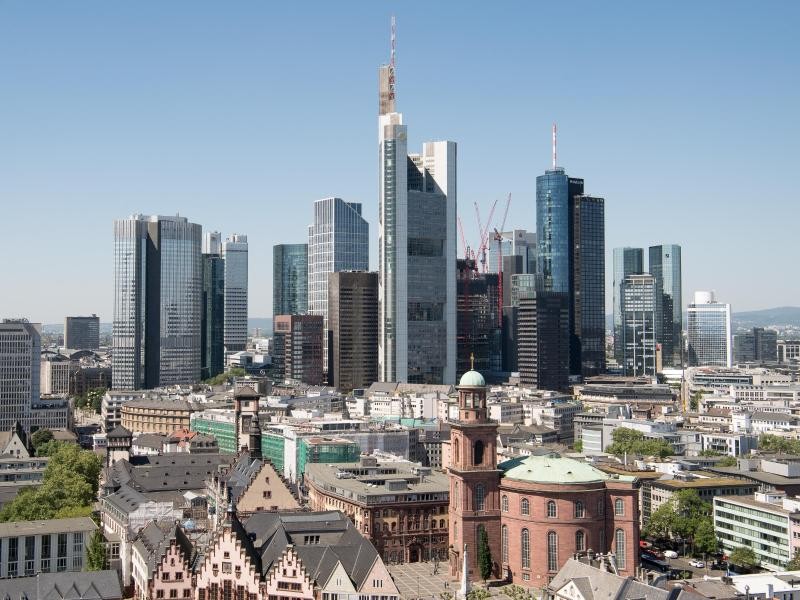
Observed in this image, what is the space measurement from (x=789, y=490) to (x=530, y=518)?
58449 millimetres

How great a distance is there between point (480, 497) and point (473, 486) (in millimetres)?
1665

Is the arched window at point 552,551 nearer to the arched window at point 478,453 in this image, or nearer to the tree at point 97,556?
the arched window at point 478,453

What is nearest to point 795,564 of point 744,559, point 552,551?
point 744,559

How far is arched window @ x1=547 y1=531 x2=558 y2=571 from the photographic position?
398 ft

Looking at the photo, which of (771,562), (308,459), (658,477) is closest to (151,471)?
(308,459)

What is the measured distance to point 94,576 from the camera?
104 metres

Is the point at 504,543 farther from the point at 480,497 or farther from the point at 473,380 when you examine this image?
the point at 473,380

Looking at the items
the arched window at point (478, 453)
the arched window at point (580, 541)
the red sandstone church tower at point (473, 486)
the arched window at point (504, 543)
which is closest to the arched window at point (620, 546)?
the arched window at point (580, 541)

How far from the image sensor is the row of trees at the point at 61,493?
14538 cm

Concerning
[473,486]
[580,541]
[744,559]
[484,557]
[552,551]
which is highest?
[473,486]

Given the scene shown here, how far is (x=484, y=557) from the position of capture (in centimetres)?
12356

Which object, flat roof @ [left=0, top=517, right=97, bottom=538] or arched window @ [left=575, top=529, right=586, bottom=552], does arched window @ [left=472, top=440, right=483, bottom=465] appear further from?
flat roof @ [left=0, top=517, right=97, bottom=538]

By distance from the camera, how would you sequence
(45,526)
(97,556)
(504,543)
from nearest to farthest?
(97,556) < (504,543) < (45,526)

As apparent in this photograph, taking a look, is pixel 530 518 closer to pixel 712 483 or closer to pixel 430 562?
pixel 430 562
